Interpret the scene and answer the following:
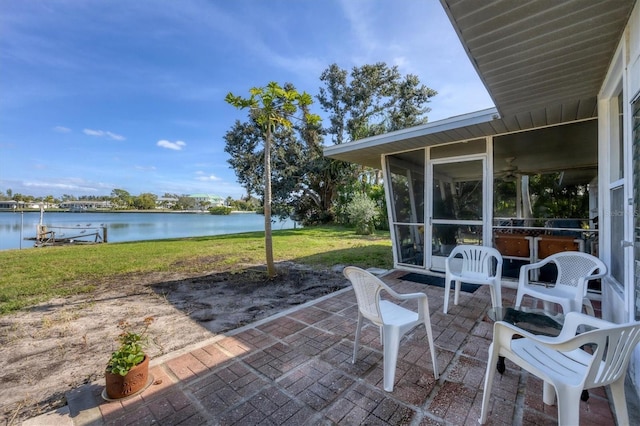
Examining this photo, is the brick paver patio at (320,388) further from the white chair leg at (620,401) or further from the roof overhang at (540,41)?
the roof overhang at (540,41)

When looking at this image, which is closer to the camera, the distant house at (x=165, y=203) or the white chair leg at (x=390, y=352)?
the white chair leg at (x=390, y=352)

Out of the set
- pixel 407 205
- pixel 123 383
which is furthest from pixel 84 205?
pixel 123 383

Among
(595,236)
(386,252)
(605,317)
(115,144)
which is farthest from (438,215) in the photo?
(115,144)

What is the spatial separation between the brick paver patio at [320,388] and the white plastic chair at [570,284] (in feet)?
1.93

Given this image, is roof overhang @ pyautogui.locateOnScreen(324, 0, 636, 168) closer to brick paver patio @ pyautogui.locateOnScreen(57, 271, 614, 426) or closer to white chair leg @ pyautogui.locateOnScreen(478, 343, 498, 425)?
white chair leg @ pyautogui.locateOnScreen(478, 343, 498, 425)

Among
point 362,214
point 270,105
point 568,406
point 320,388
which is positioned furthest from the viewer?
point 362,214

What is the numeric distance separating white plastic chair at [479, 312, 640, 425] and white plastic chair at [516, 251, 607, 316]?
122 centimetres

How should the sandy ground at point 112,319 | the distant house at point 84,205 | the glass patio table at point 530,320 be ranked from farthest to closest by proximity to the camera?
the distant house at point 84,205 < the sandy ground at point 112,319 < the glass patio table at point 530,320

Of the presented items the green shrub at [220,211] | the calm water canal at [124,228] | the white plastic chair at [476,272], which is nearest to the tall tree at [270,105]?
the white plastic chair at [476,272]

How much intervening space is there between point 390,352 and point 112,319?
11.0ft

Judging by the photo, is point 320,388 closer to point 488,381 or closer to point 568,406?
point 488,381

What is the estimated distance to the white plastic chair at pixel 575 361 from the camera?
3.74ft

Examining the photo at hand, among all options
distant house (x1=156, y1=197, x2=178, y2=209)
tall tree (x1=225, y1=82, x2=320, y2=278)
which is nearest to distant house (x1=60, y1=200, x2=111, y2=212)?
distant house (x1=156, y1=197, x2=178, y2=209)

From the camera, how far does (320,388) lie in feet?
6.15
